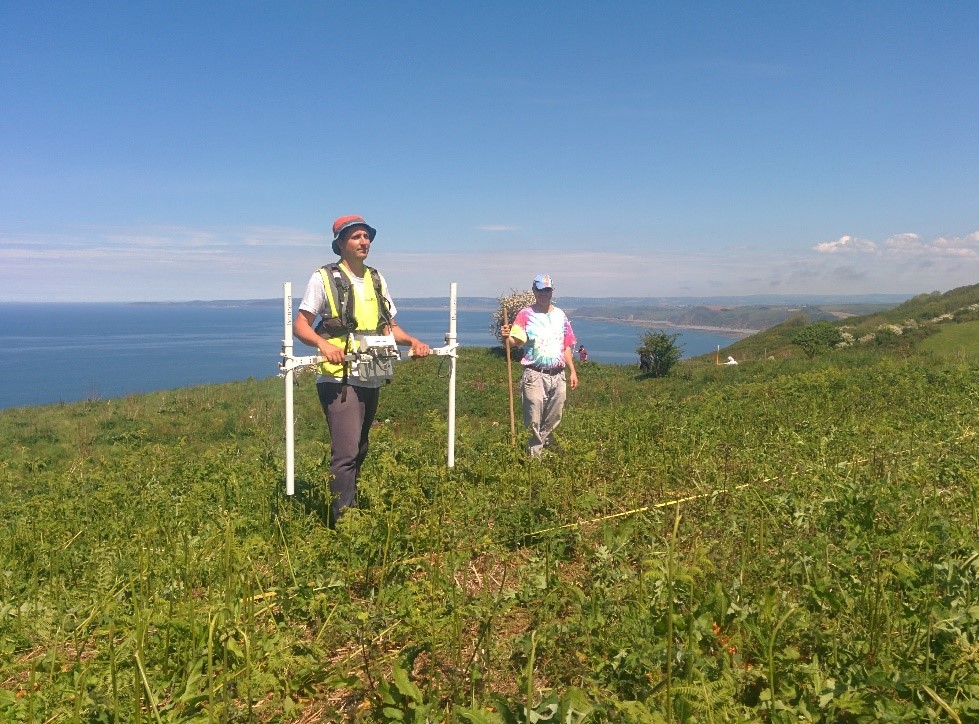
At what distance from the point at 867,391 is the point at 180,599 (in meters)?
11.0

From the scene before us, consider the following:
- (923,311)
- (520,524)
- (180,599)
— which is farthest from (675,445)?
(923,311)

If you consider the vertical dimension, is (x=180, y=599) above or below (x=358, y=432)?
below

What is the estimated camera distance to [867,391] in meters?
11.0

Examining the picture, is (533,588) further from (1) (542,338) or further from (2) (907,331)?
(2) (907,331)

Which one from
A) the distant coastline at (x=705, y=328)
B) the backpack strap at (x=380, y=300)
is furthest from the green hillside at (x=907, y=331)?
the distant coastline at (x=705, y=328)

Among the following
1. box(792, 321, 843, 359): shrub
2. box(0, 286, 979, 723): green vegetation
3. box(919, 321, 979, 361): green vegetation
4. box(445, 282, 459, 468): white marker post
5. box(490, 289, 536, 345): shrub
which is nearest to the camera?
box(0, 286, 979, 723): green vegetation

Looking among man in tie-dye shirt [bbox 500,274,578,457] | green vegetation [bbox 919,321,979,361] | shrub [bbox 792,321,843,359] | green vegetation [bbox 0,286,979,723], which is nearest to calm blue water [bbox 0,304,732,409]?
shrub [bbox 792,321,843,359]

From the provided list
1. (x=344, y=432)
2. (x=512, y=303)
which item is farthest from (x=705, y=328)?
(x=344, y=432)

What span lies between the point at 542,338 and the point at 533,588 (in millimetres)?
3628

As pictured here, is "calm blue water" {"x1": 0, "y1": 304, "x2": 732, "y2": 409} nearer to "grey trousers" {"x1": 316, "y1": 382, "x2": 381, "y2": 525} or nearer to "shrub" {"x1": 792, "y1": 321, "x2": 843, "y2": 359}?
"shrub" {"x1": 792, "y1": 321, "x2": 843, "y2": 359}

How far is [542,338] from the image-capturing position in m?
6.90

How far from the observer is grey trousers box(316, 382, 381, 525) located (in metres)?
Answer: 5.03

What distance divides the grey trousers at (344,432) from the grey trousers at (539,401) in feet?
7.19

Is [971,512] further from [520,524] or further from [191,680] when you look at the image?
[191,680]
